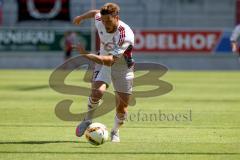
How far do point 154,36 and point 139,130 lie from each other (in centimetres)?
2876

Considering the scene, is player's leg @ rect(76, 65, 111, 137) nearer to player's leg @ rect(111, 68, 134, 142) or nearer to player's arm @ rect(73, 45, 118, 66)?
player's leg @ rect(111, 68, 134, 142)

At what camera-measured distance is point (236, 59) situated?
41031mm

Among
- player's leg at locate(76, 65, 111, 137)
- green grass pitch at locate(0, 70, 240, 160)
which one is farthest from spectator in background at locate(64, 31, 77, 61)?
player's leg at locate(76, 65, 111, 137)

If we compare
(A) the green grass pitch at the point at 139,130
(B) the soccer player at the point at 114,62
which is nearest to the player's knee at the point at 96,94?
(B) the soccer player at the point at 114,62

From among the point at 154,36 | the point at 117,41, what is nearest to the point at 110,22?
the point at 117,41

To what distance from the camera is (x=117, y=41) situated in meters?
11.1

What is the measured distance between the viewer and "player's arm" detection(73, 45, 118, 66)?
32.6 feet

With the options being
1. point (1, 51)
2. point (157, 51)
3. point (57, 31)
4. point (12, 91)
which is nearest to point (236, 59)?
point (157, 51)

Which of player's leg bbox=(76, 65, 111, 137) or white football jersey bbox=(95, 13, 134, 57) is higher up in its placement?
white football jersey bbox=(95, 13, 134, 57)

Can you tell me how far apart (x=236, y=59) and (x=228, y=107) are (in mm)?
23593

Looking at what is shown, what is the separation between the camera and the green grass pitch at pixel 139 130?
10.1 meters

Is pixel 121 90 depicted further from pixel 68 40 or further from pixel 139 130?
pixel 68 40

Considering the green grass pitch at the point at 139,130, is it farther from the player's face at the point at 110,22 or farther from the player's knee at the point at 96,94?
the player's face at the point at 110,22

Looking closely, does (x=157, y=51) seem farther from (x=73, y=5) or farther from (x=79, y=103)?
(x=79, y=103)
